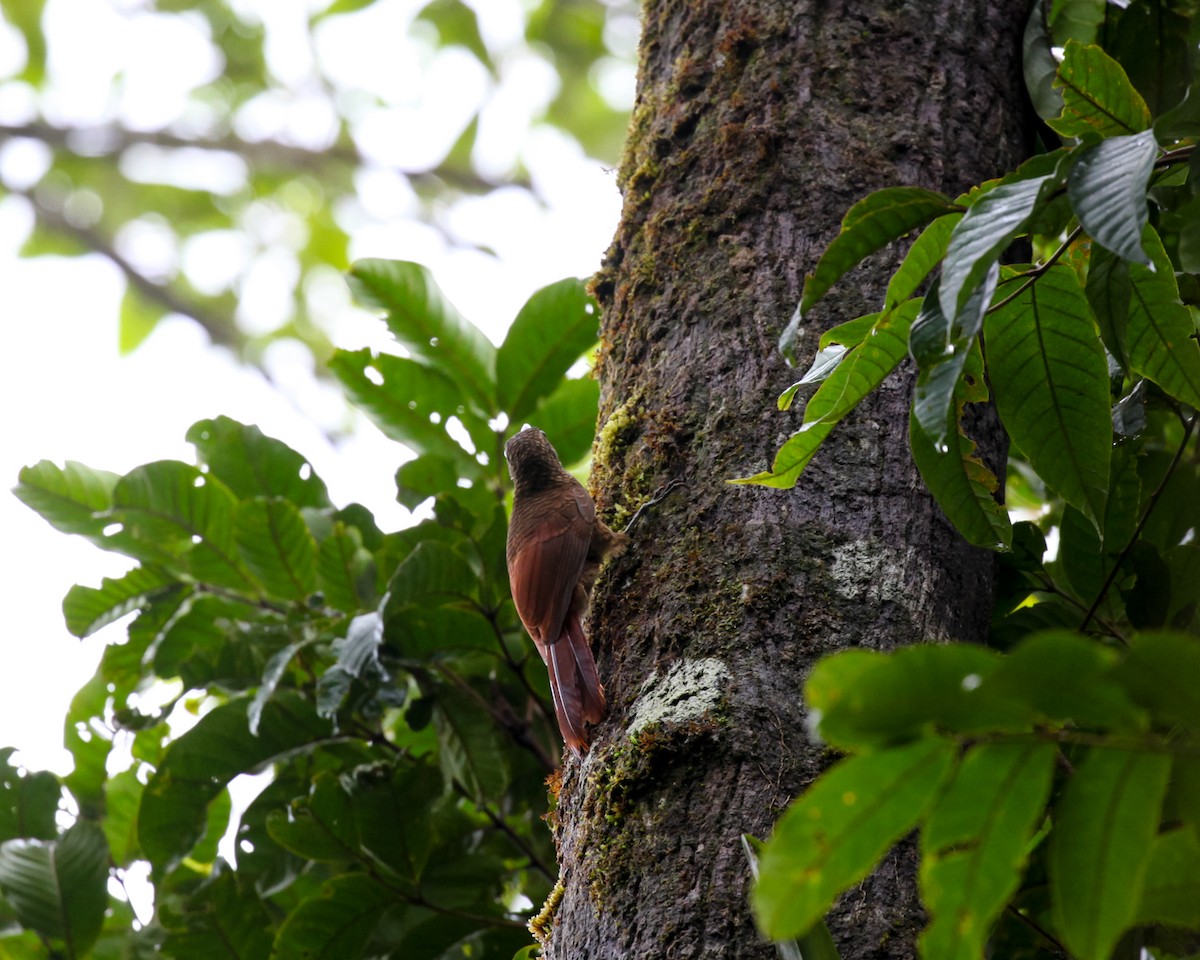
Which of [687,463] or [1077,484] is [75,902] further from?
[1077,484]

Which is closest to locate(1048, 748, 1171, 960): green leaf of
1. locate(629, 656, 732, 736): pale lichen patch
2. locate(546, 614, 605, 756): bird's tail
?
locate(629, 656, 732, 736): pale lichen patch

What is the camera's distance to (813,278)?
1282mm

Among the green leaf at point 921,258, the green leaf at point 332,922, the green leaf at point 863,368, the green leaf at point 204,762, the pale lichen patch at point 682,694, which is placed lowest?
the green leaf at point 332,922

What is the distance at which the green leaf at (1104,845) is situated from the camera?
71cm

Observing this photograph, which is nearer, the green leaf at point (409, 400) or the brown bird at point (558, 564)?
the brown bird at point (558, 564)

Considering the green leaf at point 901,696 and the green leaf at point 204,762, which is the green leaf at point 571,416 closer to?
the green leaf at point 204,762

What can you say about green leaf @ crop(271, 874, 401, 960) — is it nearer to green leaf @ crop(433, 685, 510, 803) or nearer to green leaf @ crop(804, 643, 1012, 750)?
green leaf @ crop(433, 685, 510, 803)

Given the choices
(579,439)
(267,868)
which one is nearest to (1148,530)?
(579,439)

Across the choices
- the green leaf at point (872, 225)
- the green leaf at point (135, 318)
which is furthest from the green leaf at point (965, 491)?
the green leaf at point (135, 318)

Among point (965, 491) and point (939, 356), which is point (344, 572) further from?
A: point (939, 356)

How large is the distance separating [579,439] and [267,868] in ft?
4.10

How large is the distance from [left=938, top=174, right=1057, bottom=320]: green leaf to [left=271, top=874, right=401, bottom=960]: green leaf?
6.18 feet

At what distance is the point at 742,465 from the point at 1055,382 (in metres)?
0.47

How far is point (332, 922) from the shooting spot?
243 centimetres
